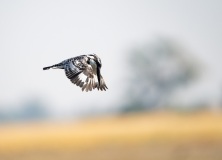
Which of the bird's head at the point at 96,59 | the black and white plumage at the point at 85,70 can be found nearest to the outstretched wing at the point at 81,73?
the black and white plumage at the point at 85,70

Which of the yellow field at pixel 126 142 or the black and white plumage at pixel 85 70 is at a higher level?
the yellow field at pixel 126 142

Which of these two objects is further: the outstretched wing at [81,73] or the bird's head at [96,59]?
the bird's head at [96,59]

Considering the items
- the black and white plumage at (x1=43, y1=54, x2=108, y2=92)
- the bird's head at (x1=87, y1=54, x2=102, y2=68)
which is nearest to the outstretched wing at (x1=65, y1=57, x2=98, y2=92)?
the black and white plumage at (x1=43, y1=54, x2=108, y2=92)

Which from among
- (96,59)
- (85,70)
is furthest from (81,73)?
(96,59)

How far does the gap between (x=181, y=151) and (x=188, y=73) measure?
18570mm

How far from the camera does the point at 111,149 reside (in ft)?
68.3

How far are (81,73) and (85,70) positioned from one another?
10 cm

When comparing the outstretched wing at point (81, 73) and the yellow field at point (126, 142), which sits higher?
the yellow field at point (126, 142)

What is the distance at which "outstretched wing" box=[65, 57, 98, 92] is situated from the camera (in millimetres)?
10000

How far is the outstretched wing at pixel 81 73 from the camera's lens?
10.0 metres

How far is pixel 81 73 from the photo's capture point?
33.3 feet

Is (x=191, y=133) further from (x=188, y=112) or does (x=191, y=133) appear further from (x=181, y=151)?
(x=188, y=112)

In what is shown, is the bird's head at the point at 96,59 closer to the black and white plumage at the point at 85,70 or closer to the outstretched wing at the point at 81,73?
the black and white plumage at the point at 85,70

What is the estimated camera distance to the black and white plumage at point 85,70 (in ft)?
33.1
